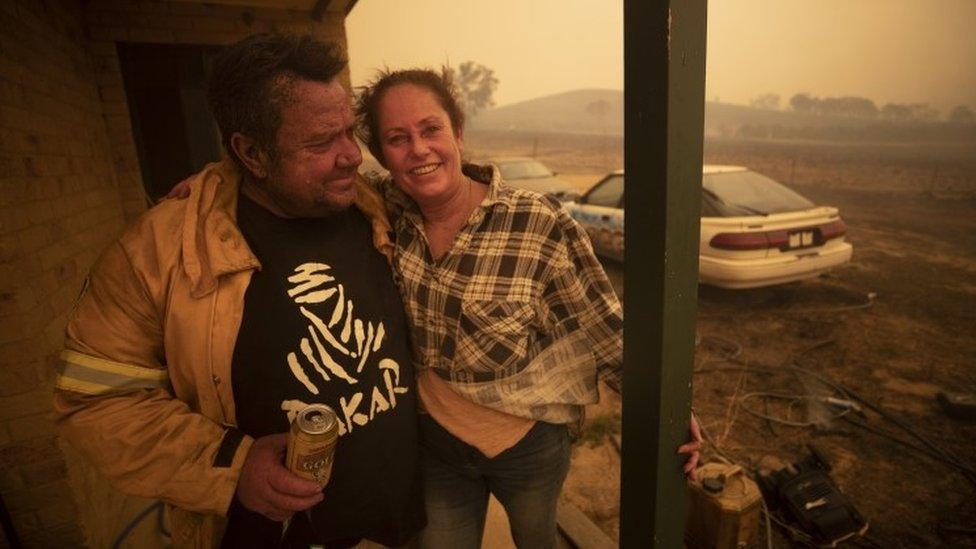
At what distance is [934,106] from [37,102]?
8454cm

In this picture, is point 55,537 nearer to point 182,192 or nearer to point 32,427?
point 32,427

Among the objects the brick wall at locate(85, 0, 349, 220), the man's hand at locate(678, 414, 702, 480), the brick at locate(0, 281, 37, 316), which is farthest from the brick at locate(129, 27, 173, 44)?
the man's hand at locate(678, 414, 702, 480)

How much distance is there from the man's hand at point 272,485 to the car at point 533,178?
8184 millimetres

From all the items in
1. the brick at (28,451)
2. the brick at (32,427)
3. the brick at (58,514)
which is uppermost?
the brick at (32,427)

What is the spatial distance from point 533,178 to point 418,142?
9.31 metres

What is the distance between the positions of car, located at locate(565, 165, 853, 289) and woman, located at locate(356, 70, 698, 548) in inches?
171

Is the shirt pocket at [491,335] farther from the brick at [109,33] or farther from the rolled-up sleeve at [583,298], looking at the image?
the brick at [109,33]

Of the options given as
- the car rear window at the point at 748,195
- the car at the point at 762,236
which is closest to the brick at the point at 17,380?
the car at the point at 762,236

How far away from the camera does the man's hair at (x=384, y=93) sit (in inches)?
64.6

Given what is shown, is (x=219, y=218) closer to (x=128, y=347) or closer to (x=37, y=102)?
(x=128, y=347)

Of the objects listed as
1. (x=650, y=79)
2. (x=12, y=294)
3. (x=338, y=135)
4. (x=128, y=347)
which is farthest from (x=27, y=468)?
(x=650, y=79)

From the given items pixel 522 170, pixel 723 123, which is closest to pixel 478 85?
pixel 723 123

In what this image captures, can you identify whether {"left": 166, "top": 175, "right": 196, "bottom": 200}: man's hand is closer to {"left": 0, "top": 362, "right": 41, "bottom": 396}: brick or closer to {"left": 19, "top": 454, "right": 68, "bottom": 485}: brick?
{"left": 0, "top": 362, "right": 41, "bottom": 396}: brick

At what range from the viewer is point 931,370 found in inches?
184
